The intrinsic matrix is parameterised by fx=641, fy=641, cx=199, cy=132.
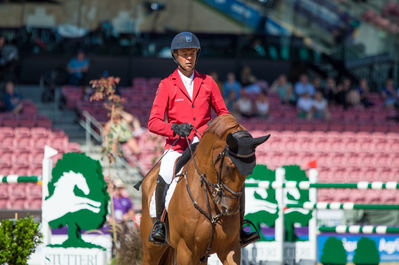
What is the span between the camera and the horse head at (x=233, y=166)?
4.27 m

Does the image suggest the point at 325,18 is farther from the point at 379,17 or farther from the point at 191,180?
the point at 191,180

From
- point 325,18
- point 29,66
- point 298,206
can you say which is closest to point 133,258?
point 298,206

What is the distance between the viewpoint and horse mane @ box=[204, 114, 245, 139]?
14.7 ft

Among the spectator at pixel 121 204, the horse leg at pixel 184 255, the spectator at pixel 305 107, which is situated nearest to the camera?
the horse leg at pixel 184 255

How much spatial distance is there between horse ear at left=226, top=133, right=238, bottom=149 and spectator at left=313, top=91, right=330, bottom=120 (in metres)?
10.4

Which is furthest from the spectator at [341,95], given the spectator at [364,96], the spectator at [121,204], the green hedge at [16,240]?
the green hedge at [16,240]

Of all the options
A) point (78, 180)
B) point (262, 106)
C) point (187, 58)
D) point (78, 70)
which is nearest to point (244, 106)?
point (262, 106)

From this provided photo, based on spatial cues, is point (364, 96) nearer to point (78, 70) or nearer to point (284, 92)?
point (284, 92)

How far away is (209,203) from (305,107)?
9.97 metres

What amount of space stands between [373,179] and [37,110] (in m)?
7.15

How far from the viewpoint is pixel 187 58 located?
5191 millimetres

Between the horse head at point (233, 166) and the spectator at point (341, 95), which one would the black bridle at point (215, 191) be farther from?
the spectator at point (341, 95)

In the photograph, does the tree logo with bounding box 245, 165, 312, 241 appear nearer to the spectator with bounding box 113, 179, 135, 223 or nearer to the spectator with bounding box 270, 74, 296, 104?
the spectator with bounding box 113, 179, 135, 223

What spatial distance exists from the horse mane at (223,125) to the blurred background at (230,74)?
6114 millimetres
